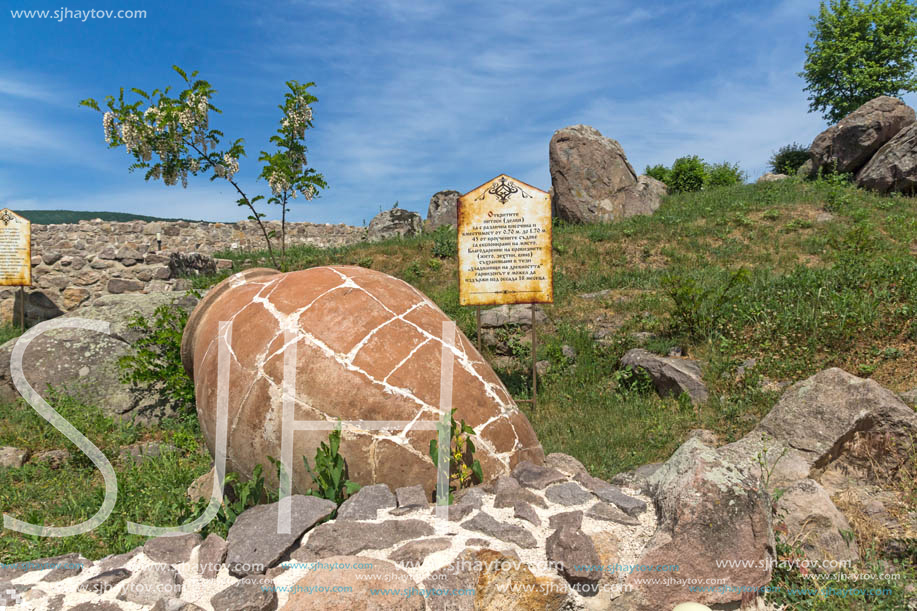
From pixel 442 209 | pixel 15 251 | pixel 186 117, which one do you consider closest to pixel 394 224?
pixel 442 209

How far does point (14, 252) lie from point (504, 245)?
11.4 metres

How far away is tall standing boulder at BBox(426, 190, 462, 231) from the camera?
1756 cm

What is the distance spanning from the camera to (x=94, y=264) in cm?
1359

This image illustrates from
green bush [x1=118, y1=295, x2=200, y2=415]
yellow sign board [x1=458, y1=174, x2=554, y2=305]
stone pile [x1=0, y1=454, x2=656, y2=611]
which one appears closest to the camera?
stone pile [x1=0, y1=454, x2=656, y2=611]

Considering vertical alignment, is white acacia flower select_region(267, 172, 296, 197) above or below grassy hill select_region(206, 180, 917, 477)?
above

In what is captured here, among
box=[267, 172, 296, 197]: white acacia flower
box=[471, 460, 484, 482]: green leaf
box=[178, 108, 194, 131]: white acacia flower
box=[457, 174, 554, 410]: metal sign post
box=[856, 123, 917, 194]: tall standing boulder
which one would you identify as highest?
box=[856, 123, 917, 194]: tall standing boulder

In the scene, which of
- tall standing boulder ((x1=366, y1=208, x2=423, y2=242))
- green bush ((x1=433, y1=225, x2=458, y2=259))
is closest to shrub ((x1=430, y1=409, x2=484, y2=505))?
green bush ((x1=433, y1=225, x2=458, y2=259))

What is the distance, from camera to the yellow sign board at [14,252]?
39.3 feet

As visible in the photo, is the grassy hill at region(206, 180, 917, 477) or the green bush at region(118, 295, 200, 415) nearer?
the grassy hill at region(206, 180, 917, 477)

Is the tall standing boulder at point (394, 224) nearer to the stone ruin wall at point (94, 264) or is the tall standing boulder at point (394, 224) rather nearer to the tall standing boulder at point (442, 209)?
the tall standing boulder at point (442, 209)

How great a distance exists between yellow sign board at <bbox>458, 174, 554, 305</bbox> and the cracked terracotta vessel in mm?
2763

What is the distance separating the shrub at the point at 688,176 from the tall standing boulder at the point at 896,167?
7606 mm

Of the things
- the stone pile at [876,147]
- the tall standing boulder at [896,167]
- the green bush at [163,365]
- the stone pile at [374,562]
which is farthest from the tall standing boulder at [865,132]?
the green bush at [163,365]

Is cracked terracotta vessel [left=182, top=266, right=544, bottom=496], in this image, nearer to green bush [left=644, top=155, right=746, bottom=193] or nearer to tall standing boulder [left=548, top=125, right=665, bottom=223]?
tall standing boulder [left=548, top=125, right=665, bottom=223]
